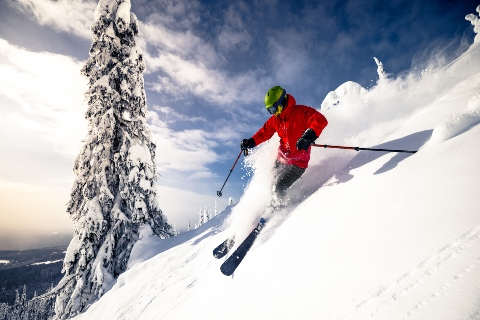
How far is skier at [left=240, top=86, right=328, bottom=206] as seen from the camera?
4516mm

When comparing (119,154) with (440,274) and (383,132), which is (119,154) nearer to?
(383,132)

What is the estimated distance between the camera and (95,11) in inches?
379

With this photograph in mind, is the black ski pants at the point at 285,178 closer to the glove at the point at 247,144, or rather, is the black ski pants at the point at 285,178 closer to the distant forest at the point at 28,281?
the glove at the point at 247,144

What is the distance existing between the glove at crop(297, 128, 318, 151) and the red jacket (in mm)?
177

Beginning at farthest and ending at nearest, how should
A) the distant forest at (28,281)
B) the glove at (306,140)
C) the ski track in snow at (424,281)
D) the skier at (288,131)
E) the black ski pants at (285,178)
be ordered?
the distant forest at (28,281) < the black ski pants at (285,178) < the skier at (288,131) < the glove at (306,140) < the ski track in snow at (424,281)

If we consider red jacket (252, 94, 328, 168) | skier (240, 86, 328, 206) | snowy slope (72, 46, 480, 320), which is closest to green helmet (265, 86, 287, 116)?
skier (240, 86, 328, 206)

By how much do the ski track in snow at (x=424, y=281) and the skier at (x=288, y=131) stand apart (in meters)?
2.86

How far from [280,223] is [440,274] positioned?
2.77m

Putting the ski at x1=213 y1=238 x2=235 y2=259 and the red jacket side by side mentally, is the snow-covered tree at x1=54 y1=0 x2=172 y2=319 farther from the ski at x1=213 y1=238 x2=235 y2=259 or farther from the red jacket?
the red jacket

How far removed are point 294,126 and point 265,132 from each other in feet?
3.97

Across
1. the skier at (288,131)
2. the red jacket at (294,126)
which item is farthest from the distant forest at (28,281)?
the red jacket at (294,126)

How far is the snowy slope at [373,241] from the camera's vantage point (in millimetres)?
1564

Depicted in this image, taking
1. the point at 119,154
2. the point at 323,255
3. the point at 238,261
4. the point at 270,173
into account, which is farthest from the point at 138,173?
the point at 323,255

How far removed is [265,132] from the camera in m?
5.74
